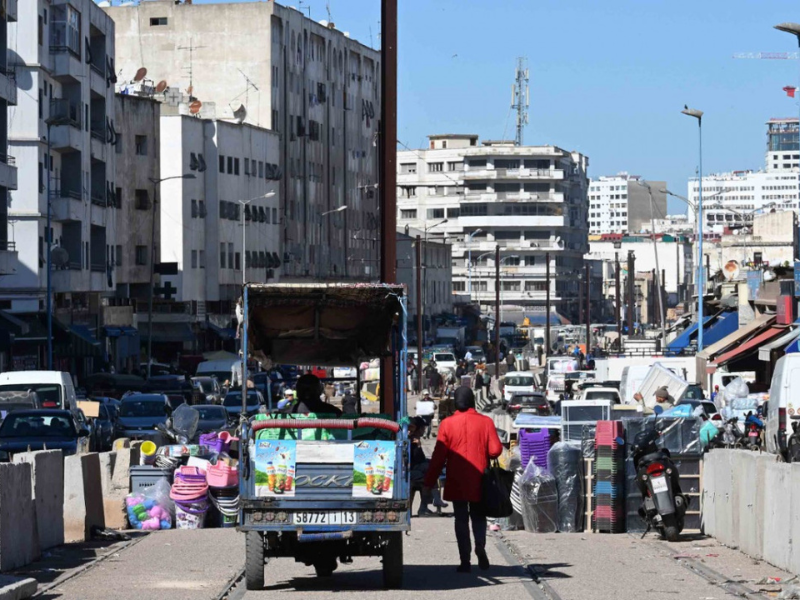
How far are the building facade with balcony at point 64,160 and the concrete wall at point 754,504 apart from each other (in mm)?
42929

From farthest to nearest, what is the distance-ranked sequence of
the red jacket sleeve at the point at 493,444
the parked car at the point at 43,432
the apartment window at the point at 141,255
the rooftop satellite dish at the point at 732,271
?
the apartment window at the point at 141,255 → the rooftop satellite dish at the point at 732,271 → the parked car at the point at 43,432 → the red jacket sleeve at the point at 493,444

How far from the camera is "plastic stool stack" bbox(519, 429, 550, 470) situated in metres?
22.1

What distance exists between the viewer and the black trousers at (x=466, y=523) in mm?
13938

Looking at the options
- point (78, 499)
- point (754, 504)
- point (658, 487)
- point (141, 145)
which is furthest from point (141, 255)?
point (754, 504)

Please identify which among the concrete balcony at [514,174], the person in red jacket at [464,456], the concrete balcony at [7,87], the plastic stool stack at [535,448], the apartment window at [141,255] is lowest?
the plastic stool stack at [535,448]

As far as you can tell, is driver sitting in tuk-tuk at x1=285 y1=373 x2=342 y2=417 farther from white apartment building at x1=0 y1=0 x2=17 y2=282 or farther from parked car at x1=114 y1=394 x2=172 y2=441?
white apartment building at x1=0 y1=0 x2=17 y2=282

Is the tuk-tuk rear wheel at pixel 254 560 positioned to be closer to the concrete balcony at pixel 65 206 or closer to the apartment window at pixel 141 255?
the concrete balcony at pixel 65 206

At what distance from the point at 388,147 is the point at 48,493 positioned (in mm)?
11173

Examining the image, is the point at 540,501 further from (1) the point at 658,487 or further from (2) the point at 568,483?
(1) the point at 658,487

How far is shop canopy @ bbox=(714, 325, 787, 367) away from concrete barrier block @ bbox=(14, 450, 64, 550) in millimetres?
34632

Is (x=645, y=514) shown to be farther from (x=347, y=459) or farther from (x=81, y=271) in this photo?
(x=81, y=271)

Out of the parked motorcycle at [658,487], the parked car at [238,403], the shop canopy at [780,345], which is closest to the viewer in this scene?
the parked motorcycle at [658,487]

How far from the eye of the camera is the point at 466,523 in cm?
1401

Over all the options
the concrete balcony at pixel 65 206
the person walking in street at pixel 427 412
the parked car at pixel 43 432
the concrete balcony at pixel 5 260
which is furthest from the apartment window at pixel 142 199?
the parked car at pixel 43 432
